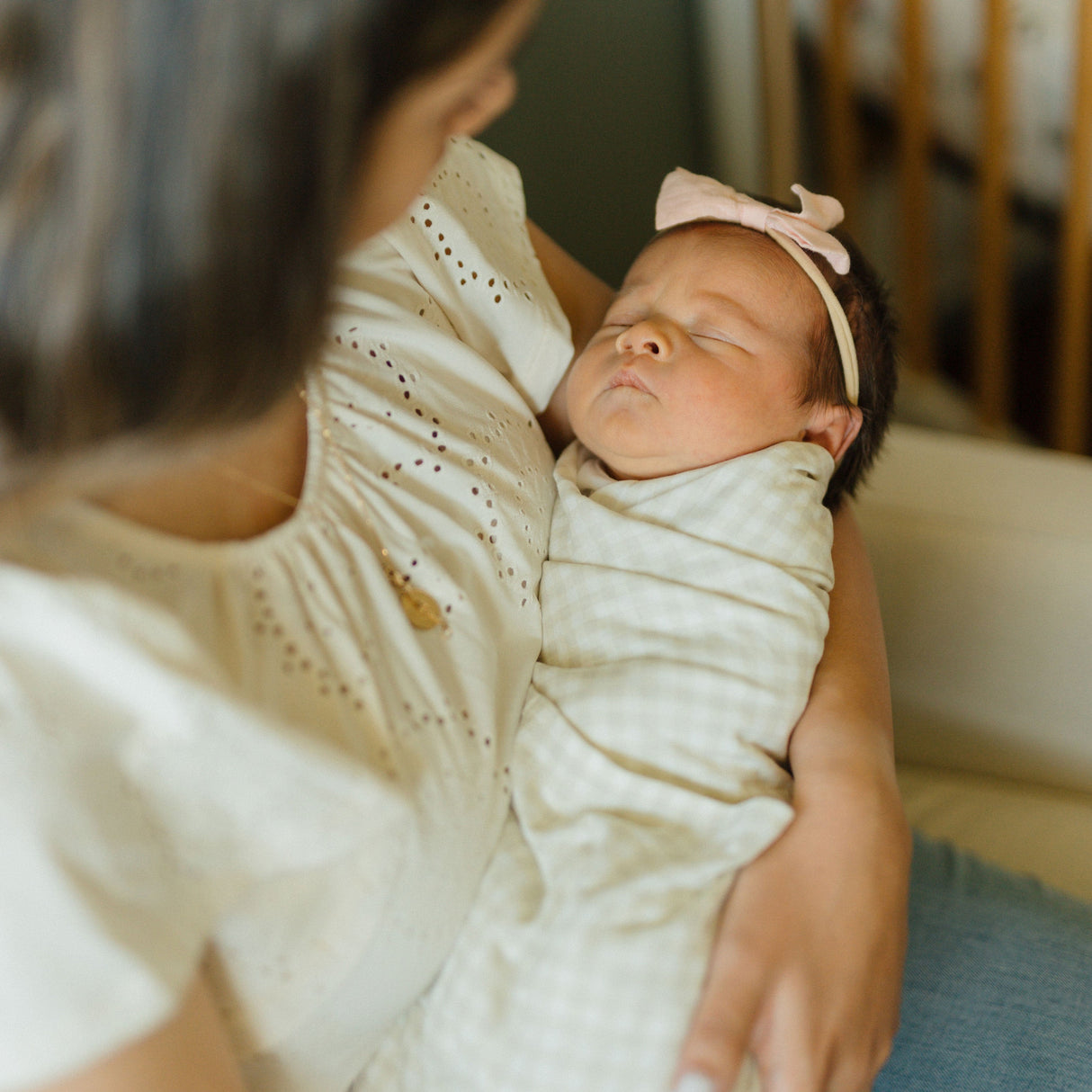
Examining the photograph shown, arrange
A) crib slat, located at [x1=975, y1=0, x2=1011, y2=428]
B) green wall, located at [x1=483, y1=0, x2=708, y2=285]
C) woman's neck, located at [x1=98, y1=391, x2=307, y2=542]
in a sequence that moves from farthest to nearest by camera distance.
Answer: crib slat, located at [x1=975, y1=0, x2=1011, y2=428]
green wall, located at [x1=483, y1=0, x2=708, y2=285]
woman's neck, located at [x1=98, y1=391, x2=307, y2=542]

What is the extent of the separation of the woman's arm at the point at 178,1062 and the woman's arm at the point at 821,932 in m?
0.27

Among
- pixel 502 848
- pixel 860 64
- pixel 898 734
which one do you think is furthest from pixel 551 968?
pixel 860 64

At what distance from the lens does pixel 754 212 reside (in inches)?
38.8

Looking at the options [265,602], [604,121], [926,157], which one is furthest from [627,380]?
[926,157]

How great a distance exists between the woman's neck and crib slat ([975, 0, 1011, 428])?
1.49 m

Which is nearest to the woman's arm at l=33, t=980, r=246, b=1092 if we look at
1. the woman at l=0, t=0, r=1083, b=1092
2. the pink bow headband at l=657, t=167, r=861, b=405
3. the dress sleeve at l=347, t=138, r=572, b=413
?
the woman at l=0, t=0, r=1083, b=1092

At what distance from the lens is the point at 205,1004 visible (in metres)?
0.55

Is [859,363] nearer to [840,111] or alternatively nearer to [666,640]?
[666,640]

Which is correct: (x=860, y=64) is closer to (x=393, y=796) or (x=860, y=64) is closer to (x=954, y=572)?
(x=954, y=572)

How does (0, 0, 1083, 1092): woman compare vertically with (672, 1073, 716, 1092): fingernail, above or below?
above

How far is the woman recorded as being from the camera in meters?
0.40

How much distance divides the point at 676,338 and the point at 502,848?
47 centimetres

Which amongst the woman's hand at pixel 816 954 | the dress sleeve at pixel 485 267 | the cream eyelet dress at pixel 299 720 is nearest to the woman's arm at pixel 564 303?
the dress sleeve at pixel 485 267

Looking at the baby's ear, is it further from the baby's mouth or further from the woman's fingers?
the woman's fingers
